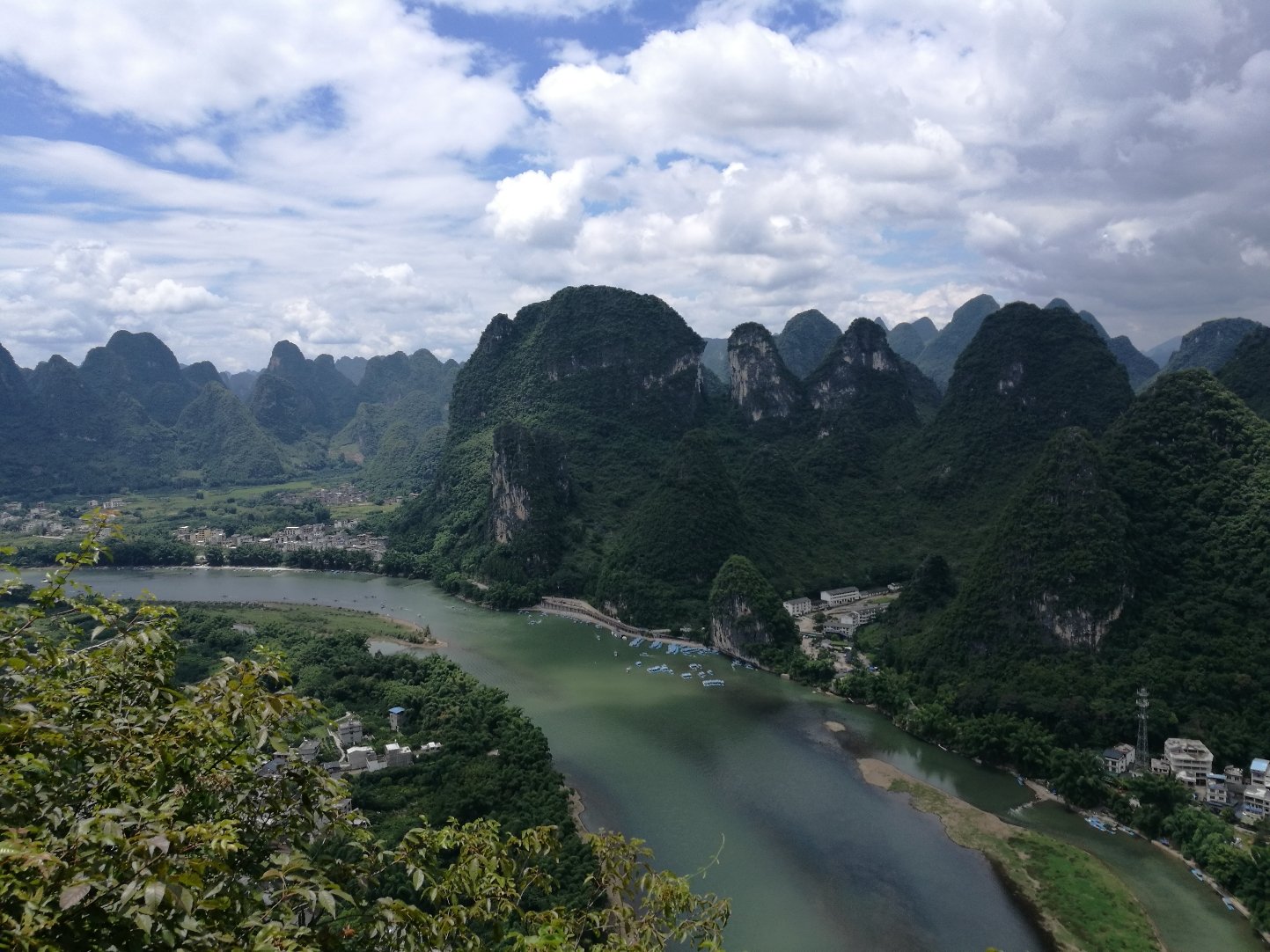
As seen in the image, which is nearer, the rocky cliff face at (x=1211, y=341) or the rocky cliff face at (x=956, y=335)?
the rocky cliff face at (x=1211, y=341)

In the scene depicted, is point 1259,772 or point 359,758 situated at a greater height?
point 1259,772

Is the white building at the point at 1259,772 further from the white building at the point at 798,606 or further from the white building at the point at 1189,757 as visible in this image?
the white building at the point at 798,606

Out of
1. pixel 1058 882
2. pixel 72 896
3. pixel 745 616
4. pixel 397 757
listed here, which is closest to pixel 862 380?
pixel 745 616

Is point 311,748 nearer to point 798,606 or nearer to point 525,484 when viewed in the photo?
point 798,606

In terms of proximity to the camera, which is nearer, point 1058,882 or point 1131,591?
point 1058,882

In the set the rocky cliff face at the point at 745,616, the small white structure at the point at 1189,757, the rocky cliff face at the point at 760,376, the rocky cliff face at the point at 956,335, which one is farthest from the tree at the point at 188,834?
the rocky cliff face at the point at 956,335

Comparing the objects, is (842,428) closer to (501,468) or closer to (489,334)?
(501,468)
